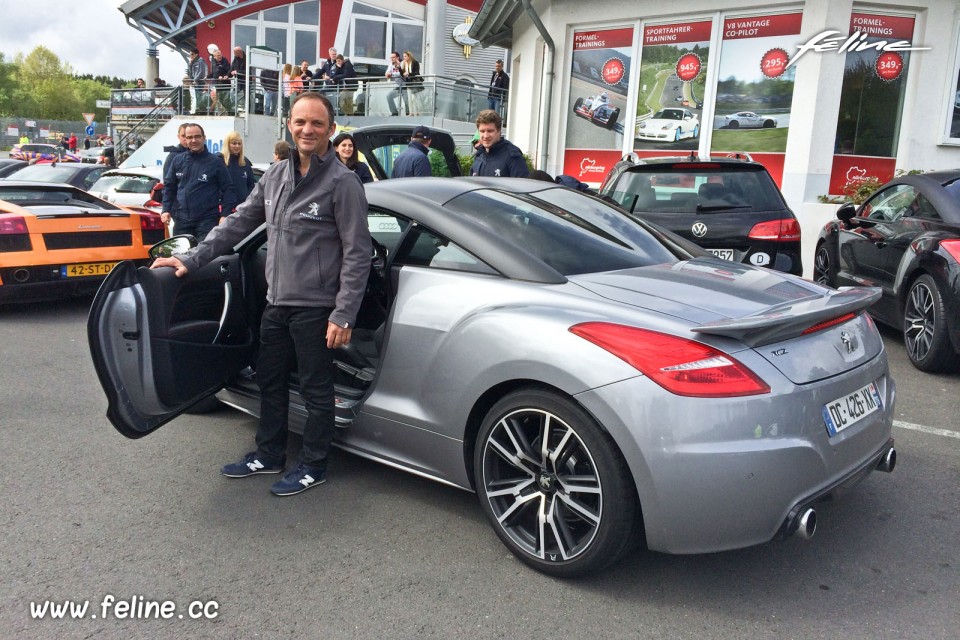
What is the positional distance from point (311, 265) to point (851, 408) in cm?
220

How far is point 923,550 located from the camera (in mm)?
3037

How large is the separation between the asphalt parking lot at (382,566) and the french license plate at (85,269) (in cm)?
361

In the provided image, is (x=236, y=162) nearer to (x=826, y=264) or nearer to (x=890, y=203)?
(x=826, y=264)

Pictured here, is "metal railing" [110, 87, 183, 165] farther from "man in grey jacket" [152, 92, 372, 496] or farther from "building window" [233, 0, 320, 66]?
"man in grey jacket" [152, 92, 372, 496]

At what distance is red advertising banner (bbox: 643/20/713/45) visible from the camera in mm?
12750

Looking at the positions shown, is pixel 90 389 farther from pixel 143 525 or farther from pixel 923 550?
pixel 923 550

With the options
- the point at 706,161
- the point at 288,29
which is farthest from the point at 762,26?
the point at 288,29

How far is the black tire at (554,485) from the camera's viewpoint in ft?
8.60

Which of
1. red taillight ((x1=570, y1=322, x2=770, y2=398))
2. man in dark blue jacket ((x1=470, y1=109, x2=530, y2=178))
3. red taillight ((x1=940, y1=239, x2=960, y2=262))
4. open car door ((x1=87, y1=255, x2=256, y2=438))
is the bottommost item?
open car door ((x1=87, y1=255, x2=256, y2=438))

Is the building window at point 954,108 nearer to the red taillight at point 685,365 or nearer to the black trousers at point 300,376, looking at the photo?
the red taillight at point 685,365

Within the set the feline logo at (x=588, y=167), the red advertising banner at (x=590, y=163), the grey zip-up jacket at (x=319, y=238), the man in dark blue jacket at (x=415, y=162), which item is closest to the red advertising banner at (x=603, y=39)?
the red advertising banner at (x=590, y=163)

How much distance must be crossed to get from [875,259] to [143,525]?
5.87m

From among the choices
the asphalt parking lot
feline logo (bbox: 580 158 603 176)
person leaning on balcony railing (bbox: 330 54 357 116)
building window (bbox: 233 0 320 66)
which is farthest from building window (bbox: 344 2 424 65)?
the asphalt parking lot

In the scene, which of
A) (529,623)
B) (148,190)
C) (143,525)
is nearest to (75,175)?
(148,190)
